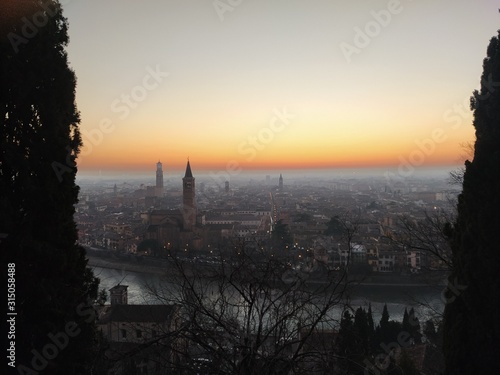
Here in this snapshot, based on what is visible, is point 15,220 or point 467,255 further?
point 467,255

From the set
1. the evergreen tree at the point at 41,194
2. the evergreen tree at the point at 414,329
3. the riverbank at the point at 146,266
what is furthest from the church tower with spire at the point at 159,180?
the evergreen tree at the point at 41,194

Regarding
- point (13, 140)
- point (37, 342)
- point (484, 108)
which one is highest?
point (484, 108)

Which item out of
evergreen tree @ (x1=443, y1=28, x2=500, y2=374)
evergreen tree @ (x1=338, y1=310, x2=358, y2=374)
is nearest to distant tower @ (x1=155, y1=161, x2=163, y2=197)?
evergreen tree @ (x1=338, y1=310, x2=358, y2=374)

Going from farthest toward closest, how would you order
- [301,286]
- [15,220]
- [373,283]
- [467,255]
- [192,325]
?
[373,283] < [467,255] < [15,220] < [301,286] < [192,325]

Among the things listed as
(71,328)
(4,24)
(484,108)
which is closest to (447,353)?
(484,108)

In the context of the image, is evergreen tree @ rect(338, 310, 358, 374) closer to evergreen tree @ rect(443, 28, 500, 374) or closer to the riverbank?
evergreen tree @ rect(443, 28, 500, 374)

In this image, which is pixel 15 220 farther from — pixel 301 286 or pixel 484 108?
pixel 484 108

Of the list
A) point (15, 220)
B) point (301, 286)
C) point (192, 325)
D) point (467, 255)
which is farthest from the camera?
point (467, 255)

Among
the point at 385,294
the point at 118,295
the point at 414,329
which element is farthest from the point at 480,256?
the point at 385,294
